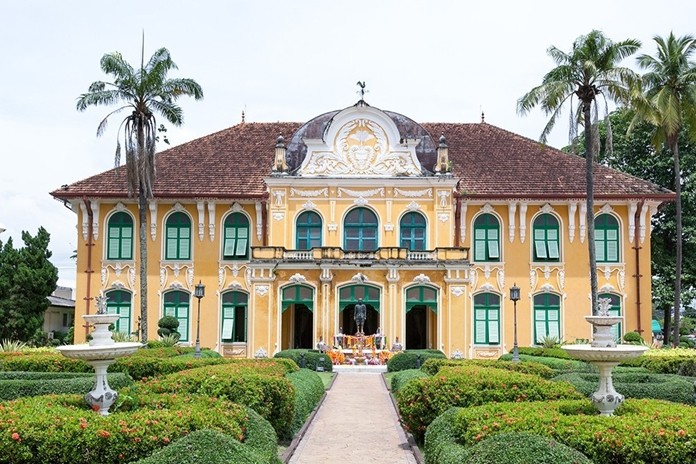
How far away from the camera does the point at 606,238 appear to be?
31.8 meters

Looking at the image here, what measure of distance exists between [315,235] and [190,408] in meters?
22.0

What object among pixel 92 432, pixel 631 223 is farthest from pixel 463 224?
pixel 92 432

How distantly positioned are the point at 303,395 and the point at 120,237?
19.4m

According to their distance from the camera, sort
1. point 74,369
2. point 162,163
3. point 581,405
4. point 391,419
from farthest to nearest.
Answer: point 162,163 → point 74,369 → point 391,419 → point 581,405

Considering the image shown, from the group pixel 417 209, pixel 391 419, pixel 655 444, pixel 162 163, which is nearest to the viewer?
pixel 655 444

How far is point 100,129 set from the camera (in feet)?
92.4

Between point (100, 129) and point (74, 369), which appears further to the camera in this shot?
point (100, 129)

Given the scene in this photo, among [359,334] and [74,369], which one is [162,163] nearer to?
[359,334]

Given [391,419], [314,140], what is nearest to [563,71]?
[314,140]

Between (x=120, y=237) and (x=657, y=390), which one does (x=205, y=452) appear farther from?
(x=120, y=237)

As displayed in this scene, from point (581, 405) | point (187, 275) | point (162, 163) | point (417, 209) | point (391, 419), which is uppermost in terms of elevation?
point (162, 163)

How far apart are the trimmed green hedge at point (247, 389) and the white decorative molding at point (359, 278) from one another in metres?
17.2

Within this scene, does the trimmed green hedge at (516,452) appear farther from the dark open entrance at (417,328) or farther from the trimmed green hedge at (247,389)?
the dark open entrance at (417,328)

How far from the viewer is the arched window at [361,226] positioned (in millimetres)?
31297
